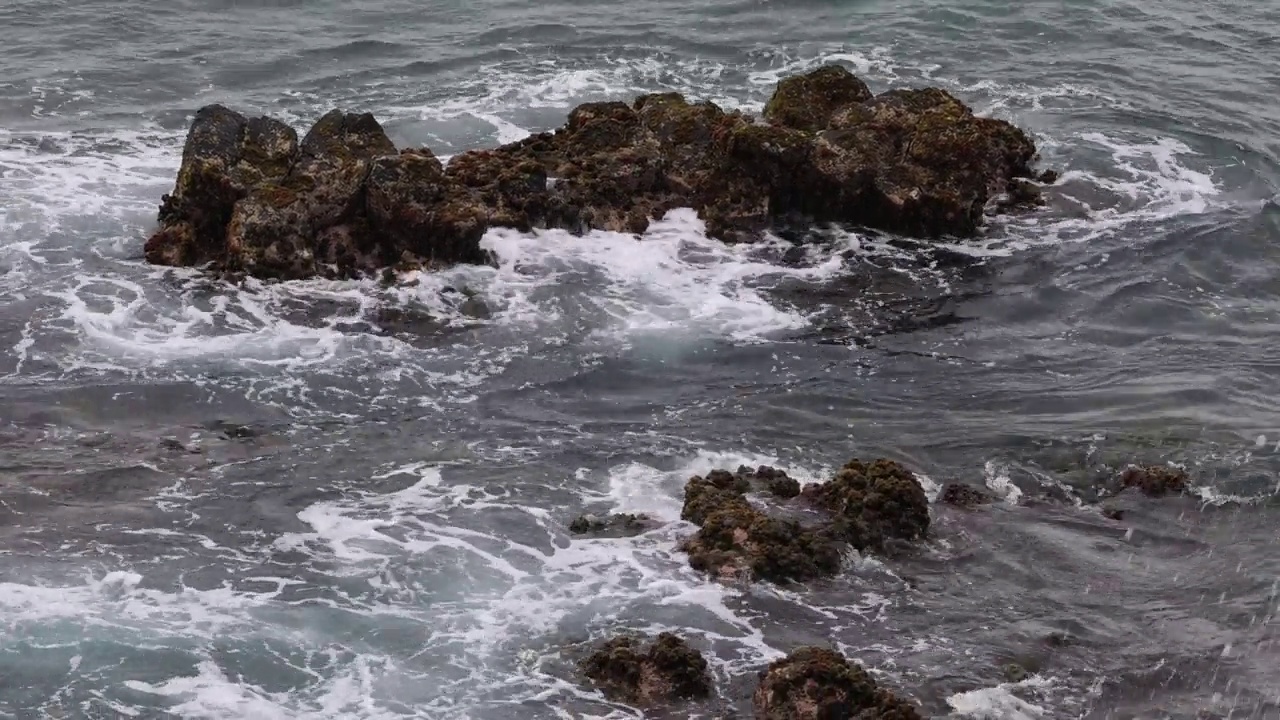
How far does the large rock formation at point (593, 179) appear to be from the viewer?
85.6 ft

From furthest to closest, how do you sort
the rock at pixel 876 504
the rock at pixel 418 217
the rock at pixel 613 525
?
the rock at pixel 418 217 → the rock at pixel 613 525 → the rock at pixel 876 504

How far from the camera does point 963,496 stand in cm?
2009

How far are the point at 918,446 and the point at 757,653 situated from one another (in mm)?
6118

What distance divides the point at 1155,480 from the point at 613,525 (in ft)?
24.9

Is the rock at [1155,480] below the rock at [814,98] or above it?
below

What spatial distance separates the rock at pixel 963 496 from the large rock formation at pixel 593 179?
9.22m

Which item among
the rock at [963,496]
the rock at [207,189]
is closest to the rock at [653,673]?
the rock at [963,496]

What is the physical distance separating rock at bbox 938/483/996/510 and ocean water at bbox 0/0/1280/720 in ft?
0.80

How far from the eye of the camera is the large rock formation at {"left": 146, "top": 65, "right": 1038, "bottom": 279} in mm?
26094

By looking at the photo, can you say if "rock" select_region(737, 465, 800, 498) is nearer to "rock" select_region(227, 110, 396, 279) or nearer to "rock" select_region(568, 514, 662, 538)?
"rock" select_region(568, 514, 662, 538)

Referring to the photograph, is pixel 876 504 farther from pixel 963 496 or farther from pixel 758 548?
pixel 758 548

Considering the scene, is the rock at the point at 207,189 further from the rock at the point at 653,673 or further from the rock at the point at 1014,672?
the rock at the point at 1014,672

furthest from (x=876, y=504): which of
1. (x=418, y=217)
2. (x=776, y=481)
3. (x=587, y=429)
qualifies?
(x=418, y=217)

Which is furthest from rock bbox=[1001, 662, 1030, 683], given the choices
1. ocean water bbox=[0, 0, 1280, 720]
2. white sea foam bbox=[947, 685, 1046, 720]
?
white sea foam bbox=[947, 685, 1046, 720]
